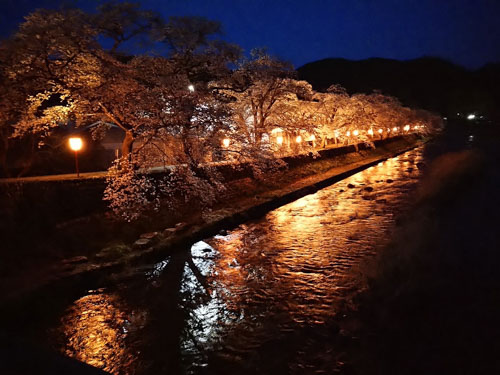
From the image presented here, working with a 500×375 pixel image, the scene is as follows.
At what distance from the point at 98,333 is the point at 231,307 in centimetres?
311

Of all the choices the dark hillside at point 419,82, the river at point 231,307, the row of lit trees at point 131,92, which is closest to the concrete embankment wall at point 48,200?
the row of lit trees at point 131,92

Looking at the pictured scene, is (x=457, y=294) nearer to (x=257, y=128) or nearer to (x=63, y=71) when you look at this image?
(x=63, y=71)

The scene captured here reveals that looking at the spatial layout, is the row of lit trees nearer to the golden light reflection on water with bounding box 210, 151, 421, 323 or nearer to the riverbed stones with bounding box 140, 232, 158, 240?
the riverbed stones with bounding box 140, 232, 158, 240

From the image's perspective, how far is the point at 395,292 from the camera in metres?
8.49

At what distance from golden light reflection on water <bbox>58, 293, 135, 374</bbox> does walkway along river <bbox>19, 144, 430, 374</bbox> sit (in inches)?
1.0

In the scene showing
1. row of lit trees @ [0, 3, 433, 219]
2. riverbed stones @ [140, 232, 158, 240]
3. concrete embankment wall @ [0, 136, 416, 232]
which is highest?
row of lit trees @ [0, 3, 433, 219]

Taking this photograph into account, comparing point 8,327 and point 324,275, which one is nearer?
point 8,327

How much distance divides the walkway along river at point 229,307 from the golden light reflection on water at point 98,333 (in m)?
0.02

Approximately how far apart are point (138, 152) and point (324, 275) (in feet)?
25.8

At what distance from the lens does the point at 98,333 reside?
7.52 metres

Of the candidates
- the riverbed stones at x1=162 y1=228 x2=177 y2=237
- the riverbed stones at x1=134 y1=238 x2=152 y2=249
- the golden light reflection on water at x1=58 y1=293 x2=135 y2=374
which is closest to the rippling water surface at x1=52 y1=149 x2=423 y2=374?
the golden light reflection on water at x1=58 y1=293 x2=135 y2=374

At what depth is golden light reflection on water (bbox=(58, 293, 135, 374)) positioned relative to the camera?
6.58 m

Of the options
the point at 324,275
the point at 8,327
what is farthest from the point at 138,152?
the point at 324,275

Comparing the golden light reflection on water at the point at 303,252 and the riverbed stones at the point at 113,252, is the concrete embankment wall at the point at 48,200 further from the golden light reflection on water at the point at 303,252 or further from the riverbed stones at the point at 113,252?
the golden light reflection on water at the point at 303,252
